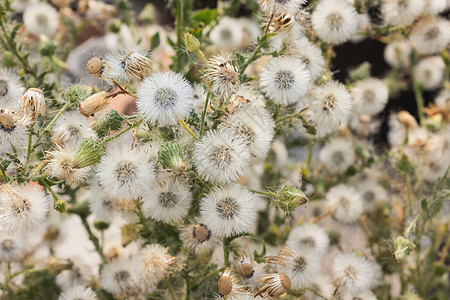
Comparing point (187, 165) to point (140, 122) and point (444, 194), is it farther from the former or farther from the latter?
point (444, 194)

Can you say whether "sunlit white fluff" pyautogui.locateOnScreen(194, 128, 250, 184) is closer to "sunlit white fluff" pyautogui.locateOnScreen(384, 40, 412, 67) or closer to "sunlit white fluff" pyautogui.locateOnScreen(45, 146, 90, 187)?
"sunlit white fluff" pyautogui.locateOnScreen(45, 146, 90, 187)

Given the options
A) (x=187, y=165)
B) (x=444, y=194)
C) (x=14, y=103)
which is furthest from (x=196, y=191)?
(x=444, y=194)

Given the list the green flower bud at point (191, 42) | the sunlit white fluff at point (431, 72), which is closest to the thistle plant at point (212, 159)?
the green flower bud at point (191, 42)

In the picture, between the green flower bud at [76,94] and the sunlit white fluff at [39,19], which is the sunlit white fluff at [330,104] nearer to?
the green flower bud at [76,94]

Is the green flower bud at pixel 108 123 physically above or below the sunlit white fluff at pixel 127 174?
above

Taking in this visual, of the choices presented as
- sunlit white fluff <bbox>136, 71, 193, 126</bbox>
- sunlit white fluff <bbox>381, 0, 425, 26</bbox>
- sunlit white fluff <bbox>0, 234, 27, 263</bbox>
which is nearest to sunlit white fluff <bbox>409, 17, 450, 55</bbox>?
sunlit white fluff <bbox>381, 0, 425, 26</bbox>

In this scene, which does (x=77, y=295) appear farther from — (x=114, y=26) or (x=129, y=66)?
(x=114, y=26)

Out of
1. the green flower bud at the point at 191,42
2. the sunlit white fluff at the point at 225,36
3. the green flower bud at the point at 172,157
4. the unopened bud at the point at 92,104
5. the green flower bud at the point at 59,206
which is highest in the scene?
the green flower bud at the point at 191,42
